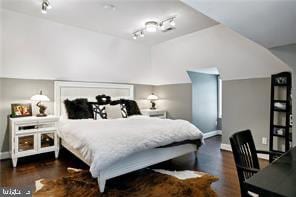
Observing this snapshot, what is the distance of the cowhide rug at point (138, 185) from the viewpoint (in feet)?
7.09

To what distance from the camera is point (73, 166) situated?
10.1ft

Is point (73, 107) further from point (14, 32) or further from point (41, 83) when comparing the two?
point (14, 32)

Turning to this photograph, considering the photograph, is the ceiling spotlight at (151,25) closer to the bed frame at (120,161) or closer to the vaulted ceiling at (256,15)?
the bed frame at (120,161)

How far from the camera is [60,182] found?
2.43 meters

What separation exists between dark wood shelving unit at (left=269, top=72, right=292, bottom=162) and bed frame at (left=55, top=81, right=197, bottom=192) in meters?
1.44

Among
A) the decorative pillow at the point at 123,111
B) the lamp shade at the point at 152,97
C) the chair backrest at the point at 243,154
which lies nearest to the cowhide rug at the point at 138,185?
the chair backrest at the point at 243,154

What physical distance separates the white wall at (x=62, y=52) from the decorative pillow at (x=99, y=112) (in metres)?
0.79

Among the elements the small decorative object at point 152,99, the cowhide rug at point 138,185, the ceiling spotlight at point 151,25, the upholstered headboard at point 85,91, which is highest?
the ceiling spotlight at point 151,25

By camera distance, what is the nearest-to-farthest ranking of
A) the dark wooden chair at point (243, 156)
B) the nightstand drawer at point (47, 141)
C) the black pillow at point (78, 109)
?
1. the dark wooden chair at point (243, 156)
2. the nightstand drawer at point (47, 141)
3. the black pillow at point (78, 109)

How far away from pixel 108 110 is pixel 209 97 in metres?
3.12

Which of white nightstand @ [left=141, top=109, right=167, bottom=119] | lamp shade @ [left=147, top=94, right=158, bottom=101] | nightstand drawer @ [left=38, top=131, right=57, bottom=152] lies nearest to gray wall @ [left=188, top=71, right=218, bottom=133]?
white nightstand @ [left=141, top=109, right=167, bottom=119]

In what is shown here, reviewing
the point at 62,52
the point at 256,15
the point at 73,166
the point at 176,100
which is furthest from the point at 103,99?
the point at 256,15

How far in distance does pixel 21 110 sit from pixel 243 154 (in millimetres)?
3678

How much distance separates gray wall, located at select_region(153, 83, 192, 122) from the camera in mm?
5059
